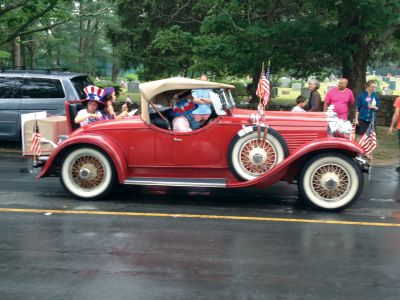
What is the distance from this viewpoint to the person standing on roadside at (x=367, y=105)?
36.9 ft

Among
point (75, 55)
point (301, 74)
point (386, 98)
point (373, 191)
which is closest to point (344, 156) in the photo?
point (373, 191)

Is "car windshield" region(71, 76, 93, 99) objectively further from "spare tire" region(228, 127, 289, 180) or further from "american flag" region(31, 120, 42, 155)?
"spare tire" region(228, 127, 289, 180)

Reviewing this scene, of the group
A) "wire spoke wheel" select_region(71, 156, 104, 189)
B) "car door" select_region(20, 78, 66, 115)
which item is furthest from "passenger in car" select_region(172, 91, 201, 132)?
"car door" select_region(20, 78, 66, 115)

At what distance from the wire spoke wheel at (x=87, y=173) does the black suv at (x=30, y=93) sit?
4.09m

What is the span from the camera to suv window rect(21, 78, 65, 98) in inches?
445

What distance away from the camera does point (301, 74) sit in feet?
58.3

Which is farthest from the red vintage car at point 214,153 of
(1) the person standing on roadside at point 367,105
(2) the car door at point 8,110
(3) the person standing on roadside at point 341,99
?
(2) the car door at point 8,110

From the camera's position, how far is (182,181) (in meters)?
7.19

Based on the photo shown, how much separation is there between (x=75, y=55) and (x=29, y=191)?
32.2 m

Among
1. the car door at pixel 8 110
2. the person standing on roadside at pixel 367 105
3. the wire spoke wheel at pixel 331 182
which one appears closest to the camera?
the wire spoke wheel at pixel 331 182

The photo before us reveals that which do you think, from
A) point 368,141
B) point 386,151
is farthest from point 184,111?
point 386,151

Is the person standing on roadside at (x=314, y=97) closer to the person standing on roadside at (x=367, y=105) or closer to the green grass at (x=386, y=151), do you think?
the person standing on roadside at (x=367, y=105)

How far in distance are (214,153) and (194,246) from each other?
6.35 ft

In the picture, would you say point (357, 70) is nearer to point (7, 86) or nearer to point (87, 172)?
point (7, 86)
